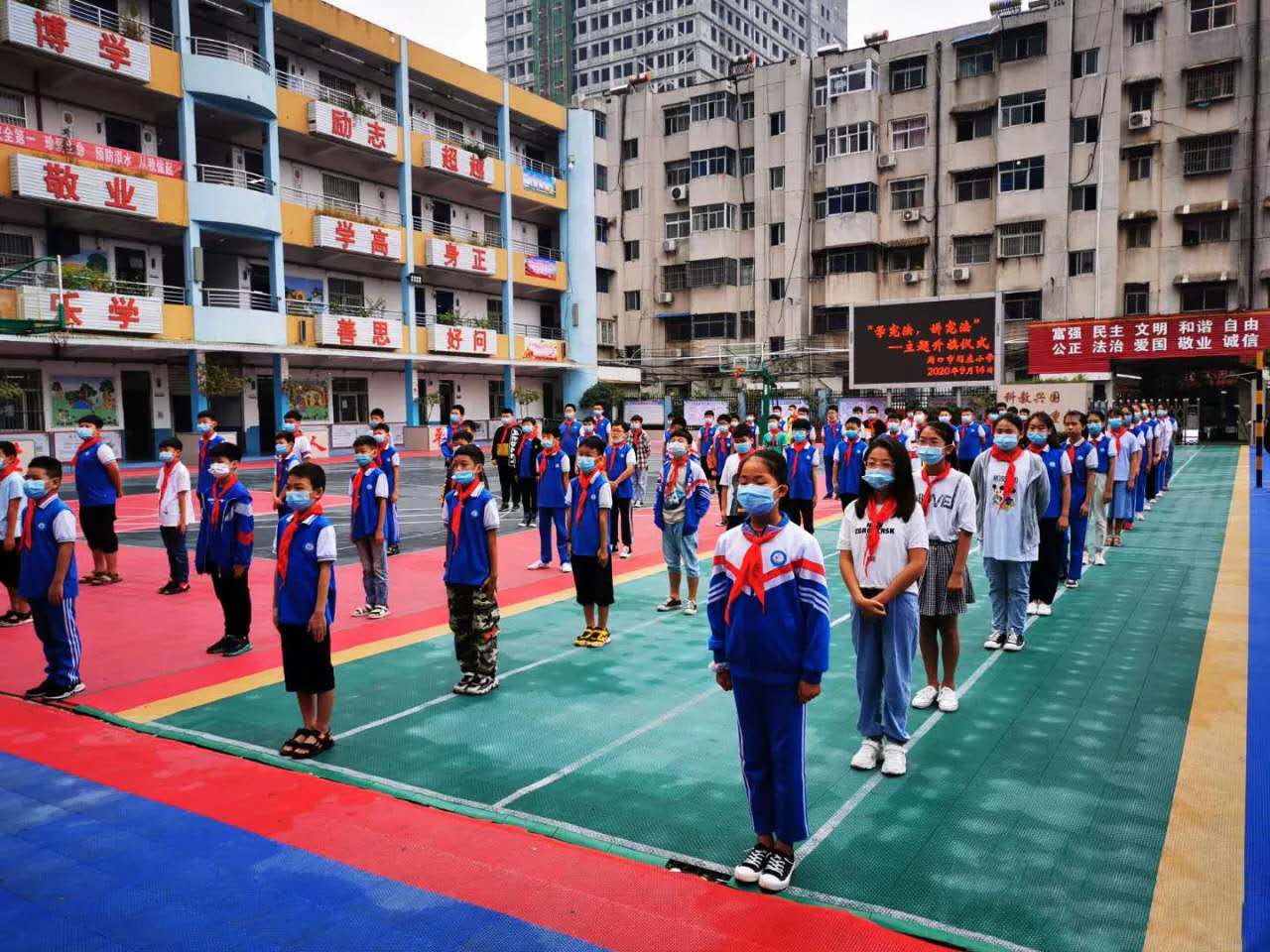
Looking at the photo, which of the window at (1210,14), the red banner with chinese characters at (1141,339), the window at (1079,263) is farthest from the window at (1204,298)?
the window at (1210,14)

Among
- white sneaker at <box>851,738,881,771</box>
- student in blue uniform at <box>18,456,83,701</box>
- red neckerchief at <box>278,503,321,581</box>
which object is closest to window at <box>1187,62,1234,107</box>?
white sneaker at <box>851,738,881,771</box>

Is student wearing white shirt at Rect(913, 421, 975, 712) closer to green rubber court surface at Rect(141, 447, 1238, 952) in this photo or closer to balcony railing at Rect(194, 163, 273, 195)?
green rubber court surface at Rect(141, 447, 1238, 952)

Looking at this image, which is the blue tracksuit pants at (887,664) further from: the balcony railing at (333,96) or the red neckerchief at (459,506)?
the balcony railing at (333,96)

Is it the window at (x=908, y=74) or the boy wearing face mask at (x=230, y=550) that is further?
the window at (x=908, y=74)

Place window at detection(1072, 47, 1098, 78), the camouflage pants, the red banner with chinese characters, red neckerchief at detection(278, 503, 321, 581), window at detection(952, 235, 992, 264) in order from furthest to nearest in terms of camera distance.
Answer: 1. window at detection(952, 235, 992, 264)
2. window at detection(1072, 47, 1098, 78)
3. the red banner with chinese characters
4. the camouflage pants
5. red neckerchief at detection(278, 503, 321, 581)

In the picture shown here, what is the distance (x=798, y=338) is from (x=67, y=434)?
1270 inches

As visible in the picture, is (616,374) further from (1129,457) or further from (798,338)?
(1129,457)

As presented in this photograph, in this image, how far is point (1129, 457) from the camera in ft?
43.1

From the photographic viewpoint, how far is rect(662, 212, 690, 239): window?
49875mm

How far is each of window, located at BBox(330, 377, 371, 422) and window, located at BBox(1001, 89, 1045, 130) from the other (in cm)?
3014

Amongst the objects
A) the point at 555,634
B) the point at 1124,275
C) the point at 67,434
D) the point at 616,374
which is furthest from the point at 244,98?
the point at 1124,275

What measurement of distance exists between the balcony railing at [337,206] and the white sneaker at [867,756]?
30.9 metres

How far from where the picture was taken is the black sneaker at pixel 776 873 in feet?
12.5

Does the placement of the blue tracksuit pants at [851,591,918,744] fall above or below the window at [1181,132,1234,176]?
below
